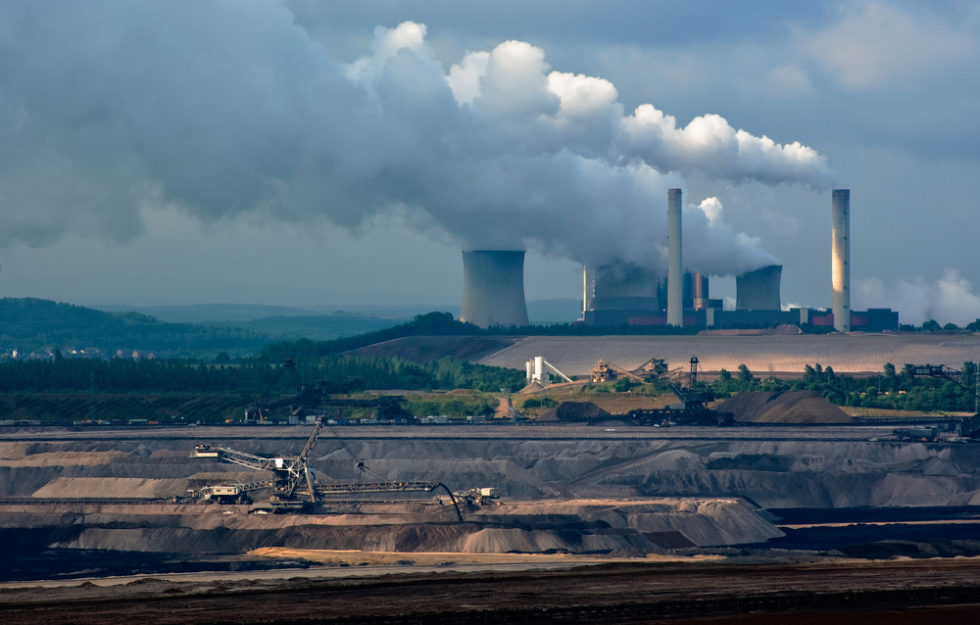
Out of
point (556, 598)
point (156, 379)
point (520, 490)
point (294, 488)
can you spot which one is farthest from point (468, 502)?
point (156, 379)

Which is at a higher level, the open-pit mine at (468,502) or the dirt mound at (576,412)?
the dirt mound at (576,412)

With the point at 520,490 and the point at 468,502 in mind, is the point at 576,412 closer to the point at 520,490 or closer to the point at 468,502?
the point at 520,490

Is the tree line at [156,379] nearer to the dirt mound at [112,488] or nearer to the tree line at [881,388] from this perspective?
the tree line at [881,388]

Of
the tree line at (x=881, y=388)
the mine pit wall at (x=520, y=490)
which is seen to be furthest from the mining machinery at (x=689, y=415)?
the mine pit wall at (x=520, y=490)

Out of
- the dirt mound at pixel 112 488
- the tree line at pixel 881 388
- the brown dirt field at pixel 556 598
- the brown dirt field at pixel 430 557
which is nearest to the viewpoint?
the brown dirt field at pixel 556 598

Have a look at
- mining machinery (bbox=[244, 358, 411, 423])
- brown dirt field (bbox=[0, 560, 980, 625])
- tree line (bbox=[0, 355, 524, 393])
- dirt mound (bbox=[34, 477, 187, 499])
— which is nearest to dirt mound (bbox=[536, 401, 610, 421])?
mining machinery (bbox=[244, 358, 411, 423])

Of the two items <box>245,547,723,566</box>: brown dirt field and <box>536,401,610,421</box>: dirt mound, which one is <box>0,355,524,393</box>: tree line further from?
<box>245,547,723,566</box>: brown dirt field
